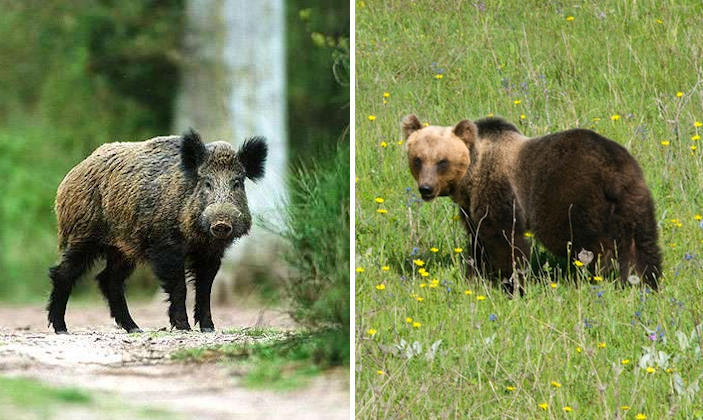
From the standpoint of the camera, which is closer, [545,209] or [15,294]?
[15,294]

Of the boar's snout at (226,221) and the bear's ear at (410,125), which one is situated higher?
the bear's ear at (410,125)

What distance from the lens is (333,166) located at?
483 centimetres

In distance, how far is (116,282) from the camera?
4969mm

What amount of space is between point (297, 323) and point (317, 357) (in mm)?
166

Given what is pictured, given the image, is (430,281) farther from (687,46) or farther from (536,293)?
(687,46)

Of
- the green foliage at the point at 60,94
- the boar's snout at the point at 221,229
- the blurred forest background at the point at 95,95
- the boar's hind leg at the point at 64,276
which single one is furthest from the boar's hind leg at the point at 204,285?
the green foliage at the point at 60,94

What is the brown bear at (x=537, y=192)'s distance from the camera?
5.51 metres

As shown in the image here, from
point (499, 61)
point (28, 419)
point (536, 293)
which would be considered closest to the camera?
point (28, 419)

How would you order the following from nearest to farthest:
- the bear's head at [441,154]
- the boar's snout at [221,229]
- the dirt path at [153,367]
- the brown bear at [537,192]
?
the dirt path at [153,367]
the boar's snout at [221,229]
the brown bear at [537,192]
the bear's head at [441,154]

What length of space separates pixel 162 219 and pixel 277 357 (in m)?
0.75

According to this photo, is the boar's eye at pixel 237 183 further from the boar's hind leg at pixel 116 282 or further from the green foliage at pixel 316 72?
the boar's hind leg at pixel 116 282

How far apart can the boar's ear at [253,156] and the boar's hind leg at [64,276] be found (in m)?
0.74

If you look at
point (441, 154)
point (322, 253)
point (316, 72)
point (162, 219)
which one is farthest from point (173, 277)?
point (441, 154)

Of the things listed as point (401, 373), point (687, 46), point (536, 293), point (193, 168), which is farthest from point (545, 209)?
point (687, 46)
